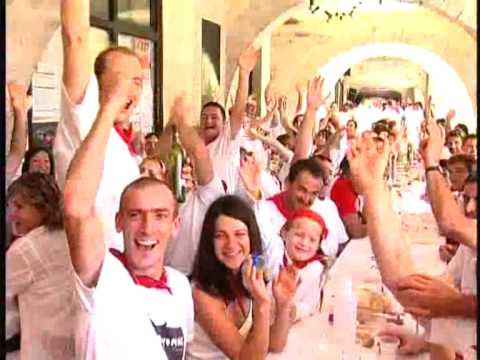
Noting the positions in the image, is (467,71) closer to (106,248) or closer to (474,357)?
(474,357)

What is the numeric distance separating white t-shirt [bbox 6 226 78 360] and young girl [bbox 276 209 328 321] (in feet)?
1.54

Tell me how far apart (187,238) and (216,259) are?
77mm

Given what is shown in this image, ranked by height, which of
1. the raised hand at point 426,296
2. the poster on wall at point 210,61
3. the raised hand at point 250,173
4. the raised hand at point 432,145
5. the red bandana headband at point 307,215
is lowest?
the raised hand at point 426,296

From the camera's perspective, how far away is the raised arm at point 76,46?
7.16 ft

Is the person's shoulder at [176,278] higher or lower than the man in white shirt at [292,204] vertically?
lower

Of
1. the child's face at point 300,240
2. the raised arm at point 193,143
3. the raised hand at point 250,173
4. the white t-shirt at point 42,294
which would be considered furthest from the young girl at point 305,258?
the white t-shirt at point 42,294

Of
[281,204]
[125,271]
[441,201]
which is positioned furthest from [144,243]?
[441,201]

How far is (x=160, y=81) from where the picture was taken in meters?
2.24

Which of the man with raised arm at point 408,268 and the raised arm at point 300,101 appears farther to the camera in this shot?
the raised arm at point 300,101

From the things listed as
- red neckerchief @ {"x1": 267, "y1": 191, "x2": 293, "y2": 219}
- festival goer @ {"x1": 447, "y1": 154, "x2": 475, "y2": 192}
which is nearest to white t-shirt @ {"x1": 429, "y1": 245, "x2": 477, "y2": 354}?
festival goer @ {"x1": 447, "y1": 154, "x2": 475, "y2": 192}

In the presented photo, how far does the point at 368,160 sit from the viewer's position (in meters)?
2.17

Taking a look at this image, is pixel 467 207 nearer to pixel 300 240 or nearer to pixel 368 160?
pixel 368 160

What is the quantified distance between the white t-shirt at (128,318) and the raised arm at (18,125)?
31cm

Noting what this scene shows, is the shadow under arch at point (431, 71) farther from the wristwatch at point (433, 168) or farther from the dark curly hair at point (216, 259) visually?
the dark curly hair at point (216, 259)
